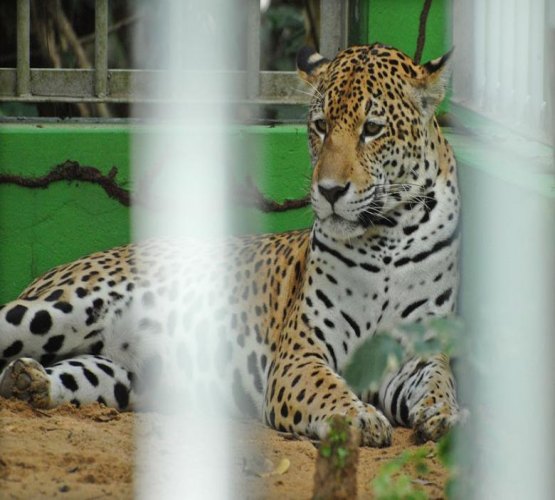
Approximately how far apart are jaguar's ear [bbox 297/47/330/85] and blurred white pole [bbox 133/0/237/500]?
11.2 inches

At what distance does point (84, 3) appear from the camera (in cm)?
876

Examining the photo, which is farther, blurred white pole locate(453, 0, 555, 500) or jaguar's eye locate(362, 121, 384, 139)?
jaguar's eye locate(362, 121, 384, 139)

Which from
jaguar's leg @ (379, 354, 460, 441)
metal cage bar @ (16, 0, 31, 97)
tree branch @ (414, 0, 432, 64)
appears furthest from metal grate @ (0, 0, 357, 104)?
jaguar's leg @ (379, 354, 460, 441)

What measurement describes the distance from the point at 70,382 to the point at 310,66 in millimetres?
1580

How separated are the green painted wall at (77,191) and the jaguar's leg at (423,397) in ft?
4.03

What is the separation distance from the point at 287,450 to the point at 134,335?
134 centimetres

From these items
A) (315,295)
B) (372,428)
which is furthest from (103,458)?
(315,295)

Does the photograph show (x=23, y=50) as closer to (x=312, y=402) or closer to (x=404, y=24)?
(x=404, y=24)

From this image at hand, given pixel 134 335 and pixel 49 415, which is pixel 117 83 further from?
pixel 49 415

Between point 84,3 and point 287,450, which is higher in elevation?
point 84,3

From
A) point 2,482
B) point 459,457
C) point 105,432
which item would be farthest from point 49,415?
point 459,457

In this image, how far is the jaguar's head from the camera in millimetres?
5090

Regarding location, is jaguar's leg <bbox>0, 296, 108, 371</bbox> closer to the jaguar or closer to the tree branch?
the jaguar

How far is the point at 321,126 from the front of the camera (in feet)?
17.5
